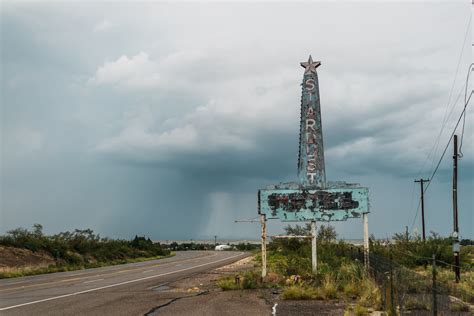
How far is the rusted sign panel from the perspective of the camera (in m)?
20.7

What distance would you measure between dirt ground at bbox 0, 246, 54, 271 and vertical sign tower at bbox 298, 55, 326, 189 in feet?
76.4

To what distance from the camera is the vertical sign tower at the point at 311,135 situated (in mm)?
21234

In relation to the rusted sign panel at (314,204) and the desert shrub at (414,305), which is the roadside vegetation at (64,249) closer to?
the rusted sign panel at (314,204)

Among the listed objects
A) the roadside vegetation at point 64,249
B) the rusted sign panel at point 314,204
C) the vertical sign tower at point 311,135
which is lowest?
the roadside vegetation at point 64,249

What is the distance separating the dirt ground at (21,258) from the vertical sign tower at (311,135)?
23.3 metres

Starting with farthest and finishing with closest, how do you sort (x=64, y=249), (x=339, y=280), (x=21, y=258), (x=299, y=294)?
(x=64, y=249), (x=21, y=258), (x=339, y=280), (x=299, y=294)

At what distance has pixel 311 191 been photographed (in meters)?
21.0

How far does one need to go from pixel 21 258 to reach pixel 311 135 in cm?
2764

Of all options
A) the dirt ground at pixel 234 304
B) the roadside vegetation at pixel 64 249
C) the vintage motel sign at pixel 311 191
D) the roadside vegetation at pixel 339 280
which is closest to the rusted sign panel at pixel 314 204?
the vintage motel sign at pixel 311 191

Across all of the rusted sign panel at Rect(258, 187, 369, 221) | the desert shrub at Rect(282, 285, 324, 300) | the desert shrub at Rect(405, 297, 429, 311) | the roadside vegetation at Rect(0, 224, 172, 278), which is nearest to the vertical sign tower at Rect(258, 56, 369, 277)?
the rusted sign panel at Rect(258, 187, 369, 221)

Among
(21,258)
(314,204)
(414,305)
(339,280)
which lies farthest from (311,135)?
(21,258)

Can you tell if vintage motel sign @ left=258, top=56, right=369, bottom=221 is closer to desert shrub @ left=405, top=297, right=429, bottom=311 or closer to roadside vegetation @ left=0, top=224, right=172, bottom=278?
desert shrub @ left=405, top=297, right=429, bottom=311

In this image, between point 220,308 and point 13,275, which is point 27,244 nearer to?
point 13,275

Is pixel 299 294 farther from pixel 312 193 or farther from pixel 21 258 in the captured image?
pixel 21 258
